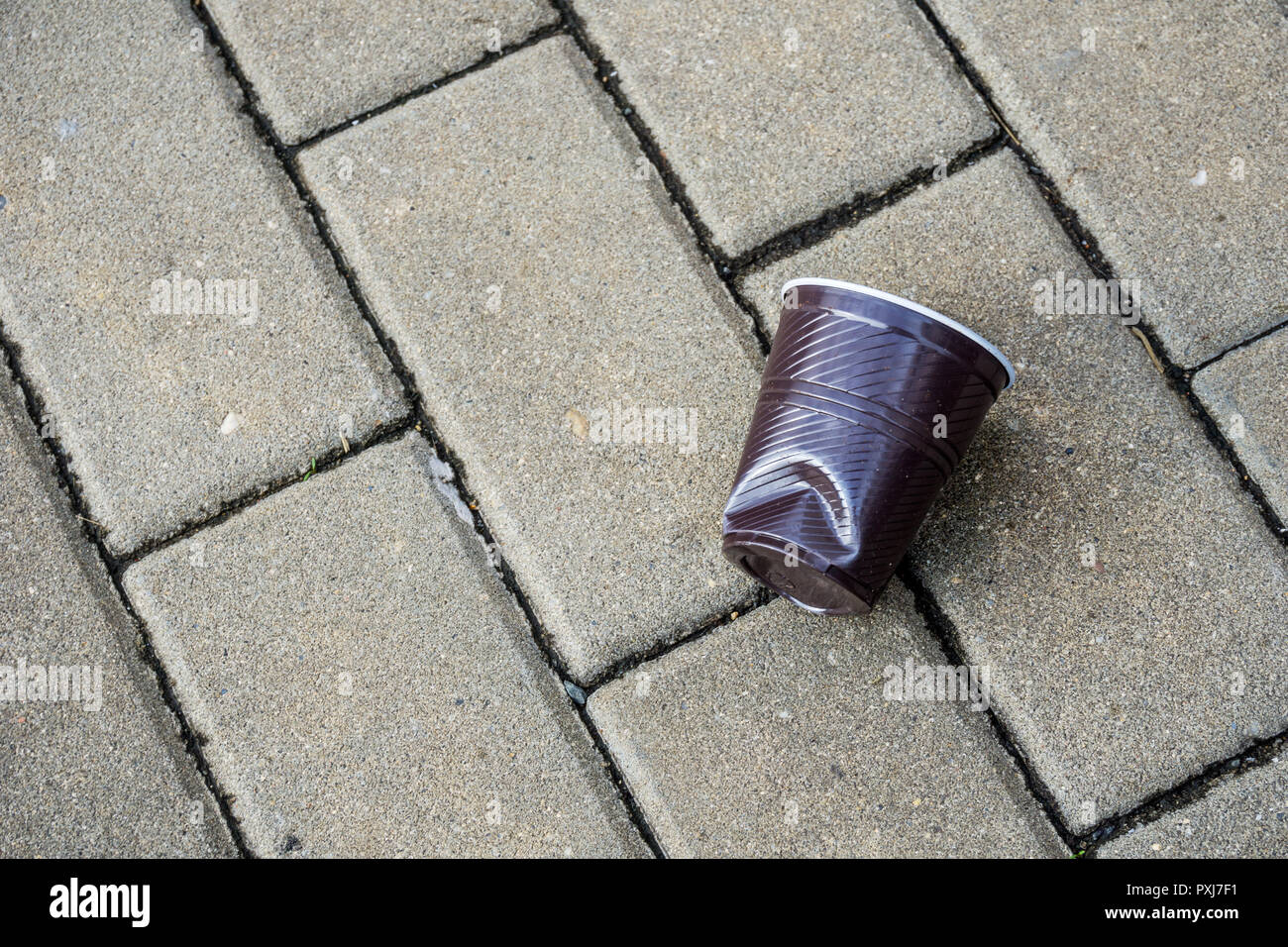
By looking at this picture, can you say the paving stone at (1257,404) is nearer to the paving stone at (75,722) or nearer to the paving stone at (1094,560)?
the paving stone at (1094,560)

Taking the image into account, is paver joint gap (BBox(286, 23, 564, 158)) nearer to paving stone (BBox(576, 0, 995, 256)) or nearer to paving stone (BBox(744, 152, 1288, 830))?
paving stone (BBox(576, 0, 995, 256))

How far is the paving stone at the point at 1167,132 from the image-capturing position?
2.09 m

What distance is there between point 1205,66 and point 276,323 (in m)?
1.98

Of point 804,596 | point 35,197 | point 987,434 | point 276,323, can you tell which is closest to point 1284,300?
point 987,434

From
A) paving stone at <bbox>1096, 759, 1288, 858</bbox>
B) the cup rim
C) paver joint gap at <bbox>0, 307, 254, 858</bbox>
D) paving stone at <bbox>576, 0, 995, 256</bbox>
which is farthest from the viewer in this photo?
paving stone at <bbox>576, 0, 995, 256</bbox>

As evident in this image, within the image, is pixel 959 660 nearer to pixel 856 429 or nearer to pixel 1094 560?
pixel 1094 560

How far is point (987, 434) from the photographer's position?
203 cm

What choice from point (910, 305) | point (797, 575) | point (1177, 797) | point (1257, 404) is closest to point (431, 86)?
point (910, 305)

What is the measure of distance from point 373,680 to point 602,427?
25.9 inches

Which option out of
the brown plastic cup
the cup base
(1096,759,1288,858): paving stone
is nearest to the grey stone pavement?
(1096,759,1288,858): paving stone

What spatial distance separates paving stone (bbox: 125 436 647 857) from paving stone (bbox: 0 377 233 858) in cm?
7

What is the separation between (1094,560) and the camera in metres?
1.99

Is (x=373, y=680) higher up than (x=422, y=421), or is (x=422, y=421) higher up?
(x=422, y=421)

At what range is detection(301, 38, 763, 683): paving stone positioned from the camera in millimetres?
2035
